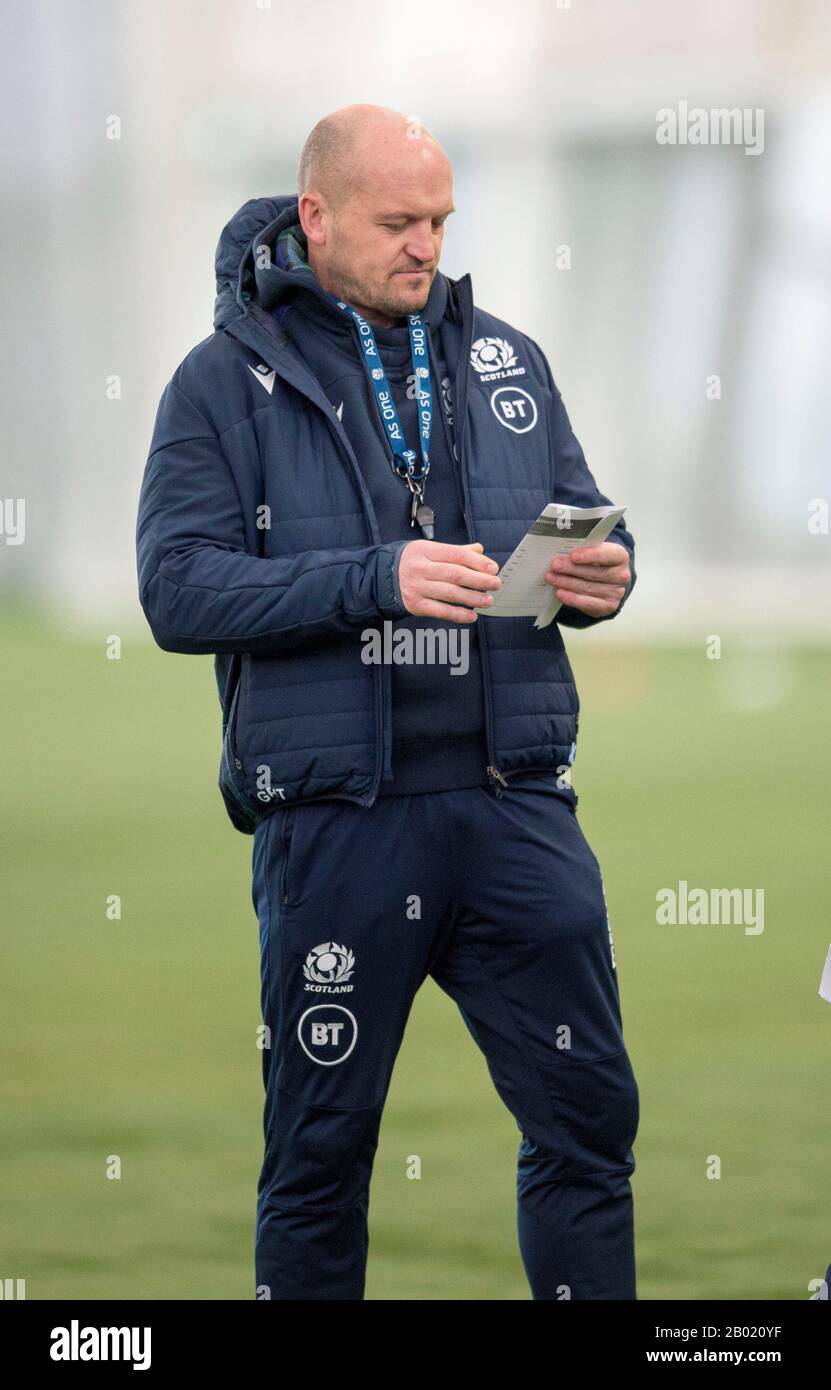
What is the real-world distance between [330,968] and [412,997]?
132mm

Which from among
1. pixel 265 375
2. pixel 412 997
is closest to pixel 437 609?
pixel 265 375

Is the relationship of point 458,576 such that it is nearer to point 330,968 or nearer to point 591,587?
point 591,587

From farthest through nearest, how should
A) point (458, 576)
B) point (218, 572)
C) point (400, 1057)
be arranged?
point (400, 1057)
point (218, 572)
point (458, 576)

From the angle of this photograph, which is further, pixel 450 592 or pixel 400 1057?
pixel 400 1057

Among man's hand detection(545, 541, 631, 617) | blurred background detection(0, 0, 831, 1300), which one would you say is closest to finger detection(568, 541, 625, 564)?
man's hand detection(545, 541, 631, 617)

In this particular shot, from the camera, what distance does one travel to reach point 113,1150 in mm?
4277

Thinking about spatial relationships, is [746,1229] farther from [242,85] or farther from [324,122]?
[242,85]

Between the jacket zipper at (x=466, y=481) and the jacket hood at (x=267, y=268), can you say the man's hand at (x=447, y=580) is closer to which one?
the jacket zipper at (x=466, y=481)

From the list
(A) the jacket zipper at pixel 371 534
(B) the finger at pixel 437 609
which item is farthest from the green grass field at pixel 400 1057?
(B) the finger at pixel 437 609

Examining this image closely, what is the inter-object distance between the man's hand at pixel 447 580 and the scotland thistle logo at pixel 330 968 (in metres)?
0.51

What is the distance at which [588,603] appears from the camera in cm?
268

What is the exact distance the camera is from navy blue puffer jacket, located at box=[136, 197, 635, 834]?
2.57 metres

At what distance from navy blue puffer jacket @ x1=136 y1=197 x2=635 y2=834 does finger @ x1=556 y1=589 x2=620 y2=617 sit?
8 centimetres

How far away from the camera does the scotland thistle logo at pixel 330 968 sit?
264 cm
